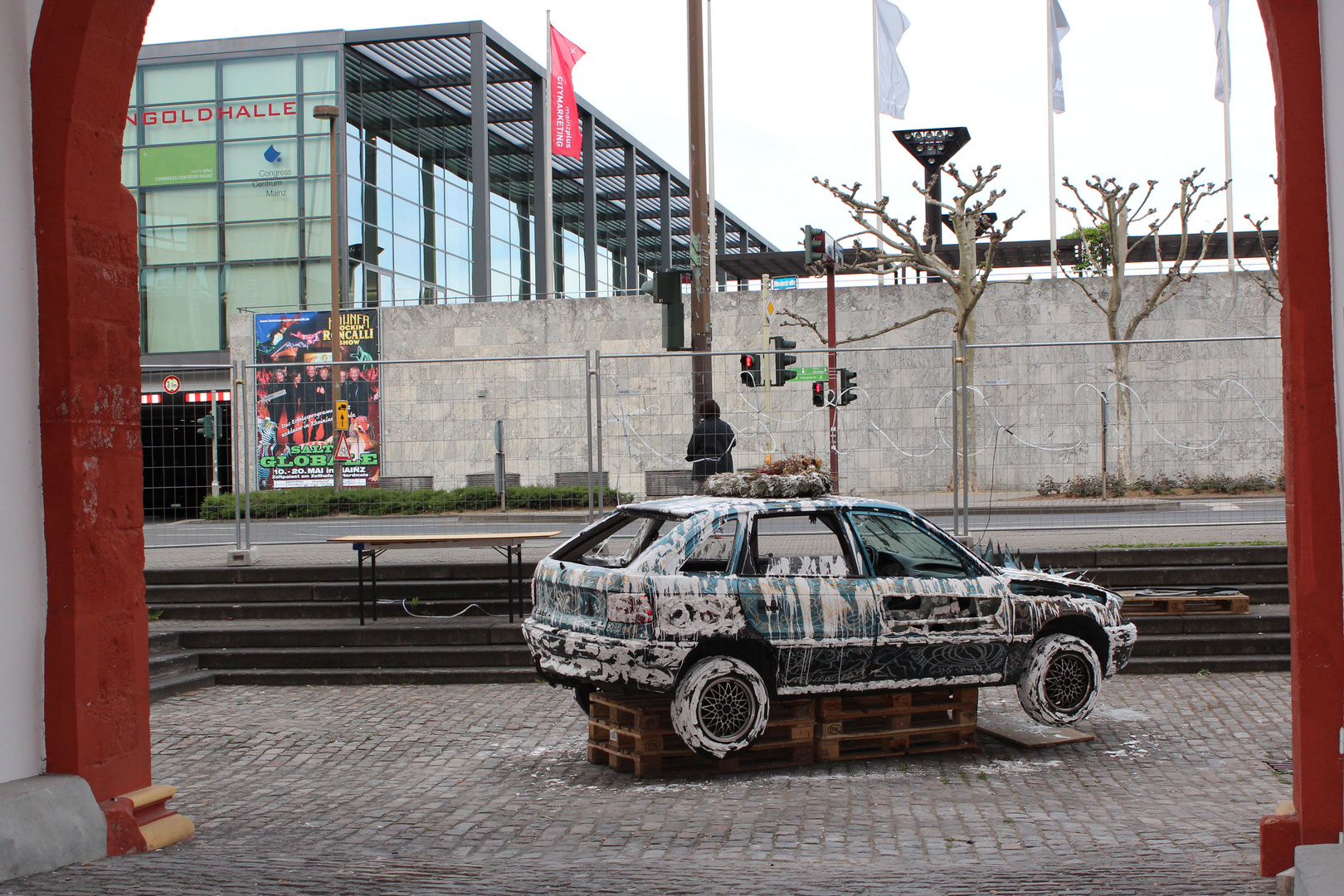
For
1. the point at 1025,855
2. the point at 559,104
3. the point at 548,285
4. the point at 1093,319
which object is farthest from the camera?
the point at 548,285

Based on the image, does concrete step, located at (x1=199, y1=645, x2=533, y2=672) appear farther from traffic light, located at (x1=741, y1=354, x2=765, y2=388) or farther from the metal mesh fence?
traffic light, located at (x1=741, y1=354, x2=765, y2=388)

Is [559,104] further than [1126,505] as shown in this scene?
Yes

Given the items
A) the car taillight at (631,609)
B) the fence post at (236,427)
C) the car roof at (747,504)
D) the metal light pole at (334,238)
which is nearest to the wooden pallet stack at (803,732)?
the car taillight at (631,609)

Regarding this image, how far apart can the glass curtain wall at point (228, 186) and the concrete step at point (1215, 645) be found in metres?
28.6

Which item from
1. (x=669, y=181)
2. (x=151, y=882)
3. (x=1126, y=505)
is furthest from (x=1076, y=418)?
(x=669, y=181)

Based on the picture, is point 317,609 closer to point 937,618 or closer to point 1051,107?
point 937,618

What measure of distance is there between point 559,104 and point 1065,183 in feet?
50.9

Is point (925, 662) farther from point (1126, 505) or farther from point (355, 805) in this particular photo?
point (1126, 505)

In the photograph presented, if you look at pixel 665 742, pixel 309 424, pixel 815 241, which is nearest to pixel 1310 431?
pixel 665 742

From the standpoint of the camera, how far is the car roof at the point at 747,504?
22.8ft

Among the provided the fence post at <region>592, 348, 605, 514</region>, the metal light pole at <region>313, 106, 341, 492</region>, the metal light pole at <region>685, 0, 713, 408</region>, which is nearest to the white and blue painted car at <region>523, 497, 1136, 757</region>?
the fence post at <region>592, 348, 605, 514</region>

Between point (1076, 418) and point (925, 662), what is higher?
point (1076, 418)

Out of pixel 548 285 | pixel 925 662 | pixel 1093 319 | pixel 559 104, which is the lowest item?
pixel 925 662

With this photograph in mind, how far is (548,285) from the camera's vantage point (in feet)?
124
